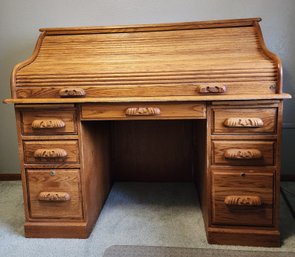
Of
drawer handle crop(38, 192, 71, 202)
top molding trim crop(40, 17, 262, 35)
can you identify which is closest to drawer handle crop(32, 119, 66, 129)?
drawer handle crop(38, 192, 71, 202)

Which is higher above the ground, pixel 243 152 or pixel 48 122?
pixel 48 122

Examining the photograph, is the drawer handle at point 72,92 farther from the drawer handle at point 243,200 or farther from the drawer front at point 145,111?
the drawer handle at point 243,200

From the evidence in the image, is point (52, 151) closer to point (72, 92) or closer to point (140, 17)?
point (72, 92)

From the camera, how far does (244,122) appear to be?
1328 millimetres

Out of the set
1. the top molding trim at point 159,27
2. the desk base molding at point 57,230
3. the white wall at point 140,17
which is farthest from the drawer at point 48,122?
the white wall at point 140,17

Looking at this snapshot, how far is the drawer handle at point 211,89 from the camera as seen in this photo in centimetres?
133

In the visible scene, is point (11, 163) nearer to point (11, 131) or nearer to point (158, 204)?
point (11, 131)

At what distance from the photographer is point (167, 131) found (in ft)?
7.07

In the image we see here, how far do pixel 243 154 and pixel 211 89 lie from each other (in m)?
→ 0.34

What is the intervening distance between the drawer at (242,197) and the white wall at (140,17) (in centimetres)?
89

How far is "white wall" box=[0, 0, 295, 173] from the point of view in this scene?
1970mm

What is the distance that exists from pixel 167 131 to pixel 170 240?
867 mm

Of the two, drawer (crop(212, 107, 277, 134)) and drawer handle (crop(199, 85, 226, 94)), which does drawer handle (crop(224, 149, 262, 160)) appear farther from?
drawer handle (crop(199, 85, 226, 94))

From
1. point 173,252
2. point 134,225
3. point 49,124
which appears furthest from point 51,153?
point 173,252
